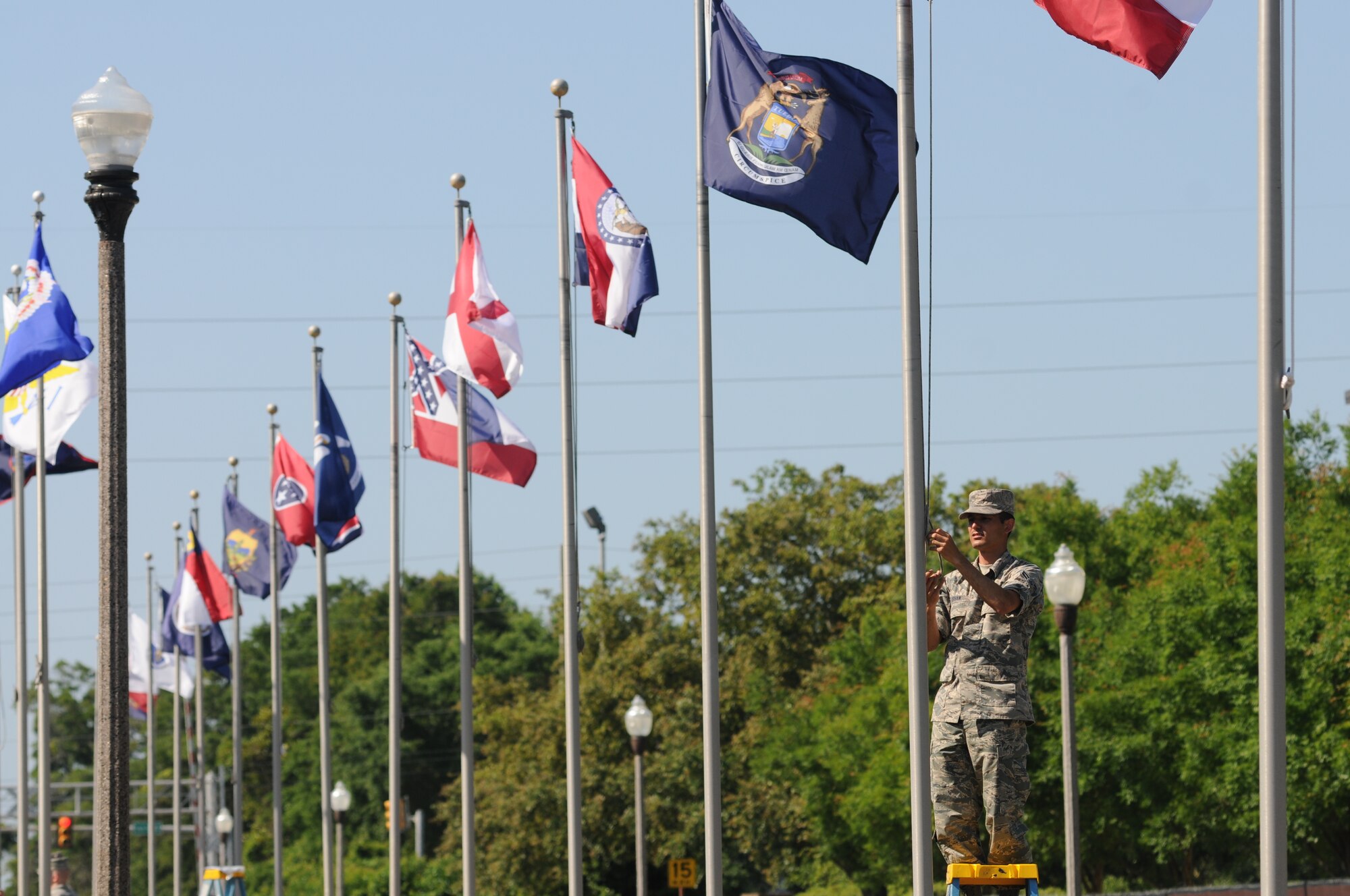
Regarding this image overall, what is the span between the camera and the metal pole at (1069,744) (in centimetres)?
2230

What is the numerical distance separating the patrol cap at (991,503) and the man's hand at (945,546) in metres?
0.23

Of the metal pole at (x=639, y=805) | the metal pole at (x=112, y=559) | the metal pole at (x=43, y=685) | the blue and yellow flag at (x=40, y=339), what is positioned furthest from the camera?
the metal pole at (x=639, y=805)

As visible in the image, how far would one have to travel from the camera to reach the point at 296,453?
33.1m

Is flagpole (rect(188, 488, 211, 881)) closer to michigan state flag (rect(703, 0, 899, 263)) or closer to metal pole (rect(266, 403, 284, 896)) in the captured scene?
metal pole (rect(266, 403, 284, 896))

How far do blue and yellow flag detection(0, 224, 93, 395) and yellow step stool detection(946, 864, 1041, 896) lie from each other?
45.0 ft

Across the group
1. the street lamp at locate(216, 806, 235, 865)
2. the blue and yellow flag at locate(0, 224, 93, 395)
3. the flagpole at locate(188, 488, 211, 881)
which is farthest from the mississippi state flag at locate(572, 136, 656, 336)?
the street lamp at locate(216, 806, 235, 865)

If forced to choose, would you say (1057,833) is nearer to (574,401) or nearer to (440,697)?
(574,401)

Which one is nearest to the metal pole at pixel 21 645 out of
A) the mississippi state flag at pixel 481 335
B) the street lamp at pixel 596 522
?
the mississippi state flag at pixel 481 335

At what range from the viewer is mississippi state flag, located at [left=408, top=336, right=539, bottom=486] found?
84.2 feet

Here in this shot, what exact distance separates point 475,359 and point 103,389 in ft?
39.0

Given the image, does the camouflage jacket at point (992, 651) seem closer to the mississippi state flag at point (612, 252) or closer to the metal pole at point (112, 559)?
the metal pole at point (112, 559)

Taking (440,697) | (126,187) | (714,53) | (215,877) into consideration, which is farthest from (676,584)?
(126,187)

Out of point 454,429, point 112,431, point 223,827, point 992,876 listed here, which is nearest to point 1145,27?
point 992,876

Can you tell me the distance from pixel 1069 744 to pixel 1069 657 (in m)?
1.06
